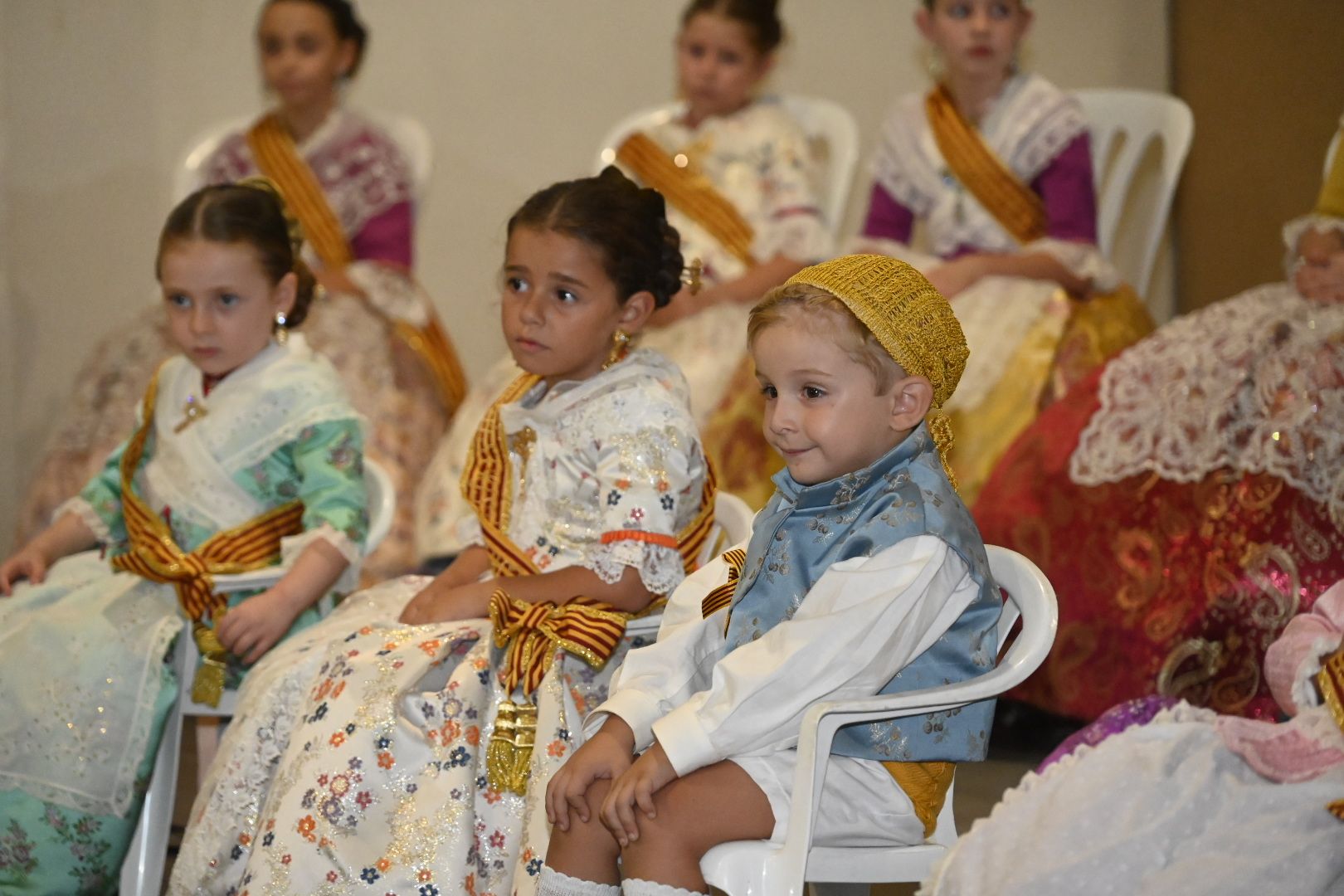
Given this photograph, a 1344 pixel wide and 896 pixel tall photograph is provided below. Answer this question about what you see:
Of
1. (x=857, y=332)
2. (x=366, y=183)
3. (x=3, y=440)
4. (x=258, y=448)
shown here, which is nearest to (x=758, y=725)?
(x=857, y=332)

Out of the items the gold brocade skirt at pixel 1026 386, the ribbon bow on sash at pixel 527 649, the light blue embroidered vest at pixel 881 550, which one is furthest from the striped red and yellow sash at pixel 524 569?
the gold brocade skirt at pixel 1026 386

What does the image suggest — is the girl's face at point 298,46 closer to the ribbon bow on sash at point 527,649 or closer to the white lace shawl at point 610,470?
the white lace shawl at point 610,470

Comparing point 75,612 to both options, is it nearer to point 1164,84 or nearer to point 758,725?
point 758,725

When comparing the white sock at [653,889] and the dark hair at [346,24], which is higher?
the dark hair at [346,24]

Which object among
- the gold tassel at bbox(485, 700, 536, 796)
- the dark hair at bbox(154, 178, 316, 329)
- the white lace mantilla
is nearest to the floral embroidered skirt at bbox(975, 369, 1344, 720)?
the white lace mantilla

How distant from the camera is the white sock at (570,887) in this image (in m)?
1.58

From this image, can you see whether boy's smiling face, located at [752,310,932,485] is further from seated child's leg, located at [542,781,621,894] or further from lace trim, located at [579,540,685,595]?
seated child's leg, located at [542,781,621,894]

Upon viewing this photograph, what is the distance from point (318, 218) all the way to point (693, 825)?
2.89 m

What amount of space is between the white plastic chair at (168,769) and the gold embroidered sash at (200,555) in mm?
25

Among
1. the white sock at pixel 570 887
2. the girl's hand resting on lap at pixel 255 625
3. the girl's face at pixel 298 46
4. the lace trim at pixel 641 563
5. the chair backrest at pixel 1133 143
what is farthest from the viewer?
the girl's face at pixel 298 46

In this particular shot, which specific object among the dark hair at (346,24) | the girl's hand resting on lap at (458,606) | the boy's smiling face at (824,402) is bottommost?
the girl's hand resting on lap at (458,606)

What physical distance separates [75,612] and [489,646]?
2.37 ft

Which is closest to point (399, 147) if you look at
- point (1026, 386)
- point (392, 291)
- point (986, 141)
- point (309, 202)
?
point (309, 202)

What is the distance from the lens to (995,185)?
3.58 m
